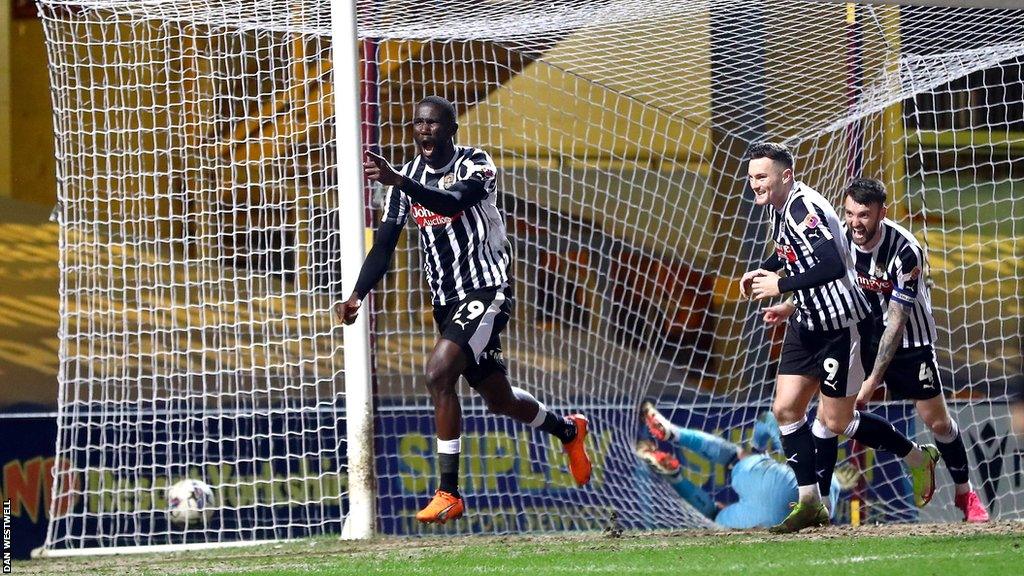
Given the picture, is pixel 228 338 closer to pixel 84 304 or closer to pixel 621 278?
pixel 84 304

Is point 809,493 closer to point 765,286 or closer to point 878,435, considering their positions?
point 878,435

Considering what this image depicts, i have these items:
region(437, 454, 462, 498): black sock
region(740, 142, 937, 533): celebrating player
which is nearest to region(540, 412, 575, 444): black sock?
region(437, 454, 462, 498): black sock

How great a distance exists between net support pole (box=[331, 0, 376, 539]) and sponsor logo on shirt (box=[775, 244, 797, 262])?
6.00 ft

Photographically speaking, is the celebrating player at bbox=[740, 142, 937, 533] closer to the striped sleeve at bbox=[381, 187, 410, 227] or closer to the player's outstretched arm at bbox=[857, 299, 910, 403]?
the player's outstretched arm at bbox=[857, 299, 910, 403]

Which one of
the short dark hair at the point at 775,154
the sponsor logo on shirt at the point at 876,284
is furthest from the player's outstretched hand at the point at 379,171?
the sponsor logo on shirt at the point at 876,284

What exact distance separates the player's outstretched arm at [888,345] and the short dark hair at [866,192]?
0.47 meters

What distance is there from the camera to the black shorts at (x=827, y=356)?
564cm

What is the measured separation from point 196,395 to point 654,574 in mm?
3538

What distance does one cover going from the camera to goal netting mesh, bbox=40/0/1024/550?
22.7ft

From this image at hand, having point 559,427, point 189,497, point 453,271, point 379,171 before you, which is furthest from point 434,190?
point 189,497

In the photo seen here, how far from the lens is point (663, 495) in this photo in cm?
742

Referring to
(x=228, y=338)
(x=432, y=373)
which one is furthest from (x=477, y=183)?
(x=228, y=338)

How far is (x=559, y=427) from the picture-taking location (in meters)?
5.93

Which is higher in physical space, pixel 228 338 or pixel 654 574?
pixel 228 338
